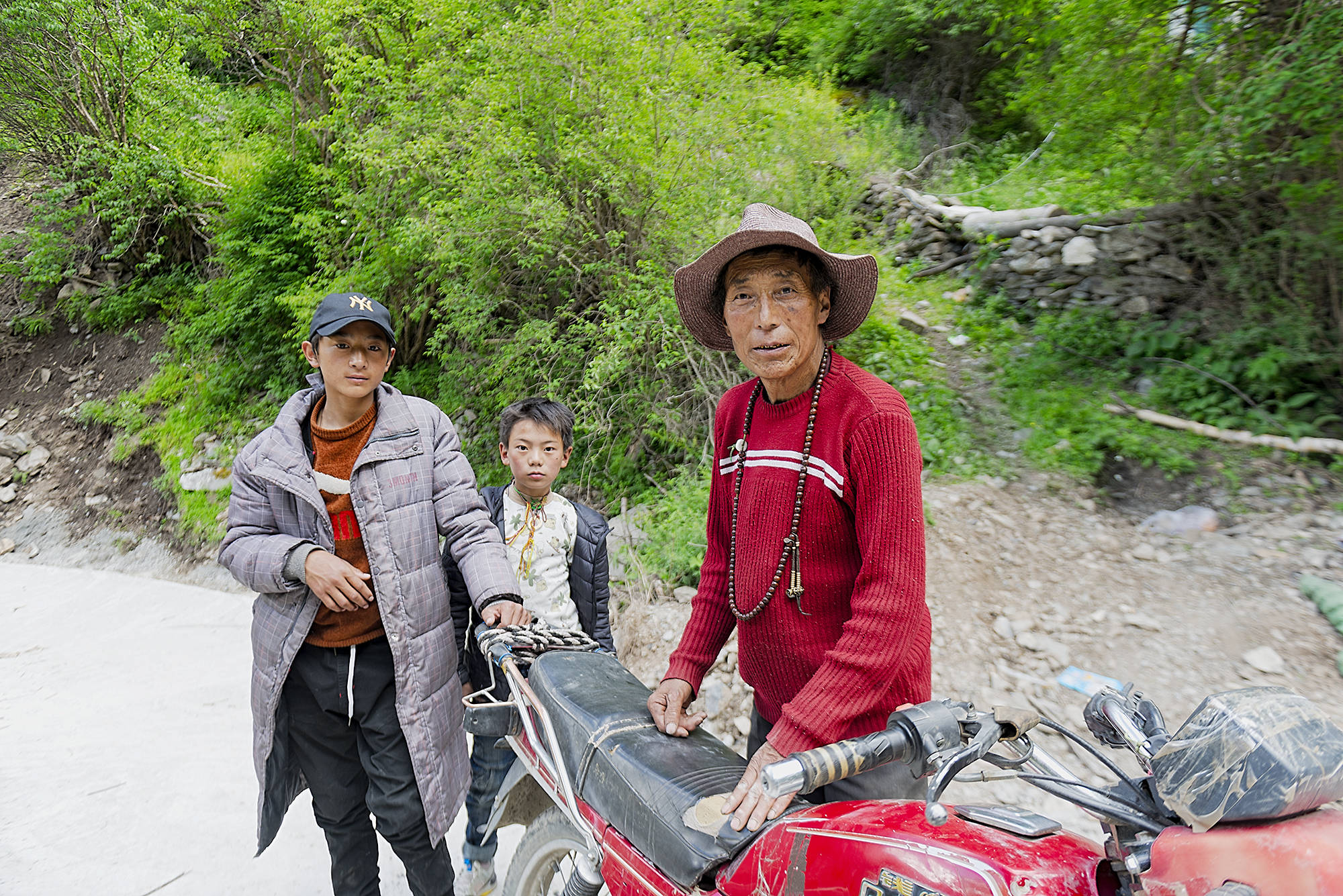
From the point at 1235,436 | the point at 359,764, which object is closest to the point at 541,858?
the point at 359,764

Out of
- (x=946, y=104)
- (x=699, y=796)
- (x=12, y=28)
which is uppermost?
(x=12, y=28)

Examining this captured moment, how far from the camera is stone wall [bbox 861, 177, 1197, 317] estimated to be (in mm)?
5668

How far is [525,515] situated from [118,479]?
7.78m

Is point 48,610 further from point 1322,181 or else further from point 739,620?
point 1322,181

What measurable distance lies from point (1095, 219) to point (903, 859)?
6.87 m

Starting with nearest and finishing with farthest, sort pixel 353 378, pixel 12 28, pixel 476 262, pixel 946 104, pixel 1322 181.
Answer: pixel 353 378, pixel 1322 181, pixel 476 262, pixel 12 28, pixel 946 104

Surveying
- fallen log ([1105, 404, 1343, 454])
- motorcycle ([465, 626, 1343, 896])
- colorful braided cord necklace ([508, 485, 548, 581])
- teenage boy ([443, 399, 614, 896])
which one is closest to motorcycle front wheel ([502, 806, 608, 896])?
motorcycle ([465, 626, 1343, 896])

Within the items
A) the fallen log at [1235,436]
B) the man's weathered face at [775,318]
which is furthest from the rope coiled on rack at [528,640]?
the fallen log at [1235,436]

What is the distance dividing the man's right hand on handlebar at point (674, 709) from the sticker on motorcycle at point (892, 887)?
2.08 ft

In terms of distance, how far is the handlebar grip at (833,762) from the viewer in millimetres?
1045

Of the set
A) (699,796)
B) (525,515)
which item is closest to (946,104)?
(525,515)

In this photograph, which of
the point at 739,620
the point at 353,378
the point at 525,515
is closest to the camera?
the point at 739,620

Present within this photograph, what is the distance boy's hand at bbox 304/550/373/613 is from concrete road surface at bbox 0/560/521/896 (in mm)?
1401

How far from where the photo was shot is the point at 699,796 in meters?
1.35
